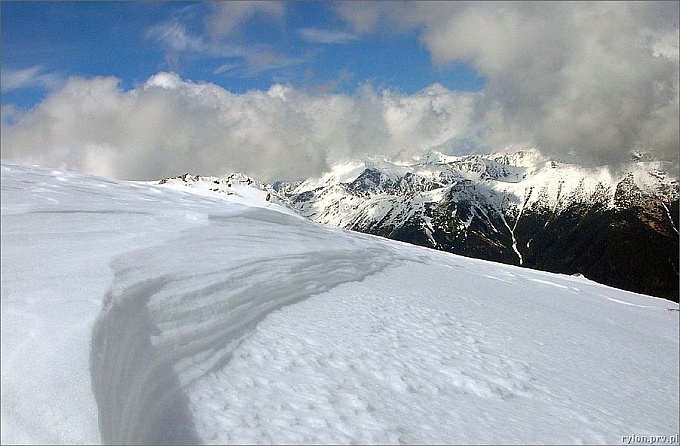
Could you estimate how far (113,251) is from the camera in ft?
27.6

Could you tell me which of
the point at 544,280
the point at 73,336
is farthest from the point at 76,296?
the point at 544,280

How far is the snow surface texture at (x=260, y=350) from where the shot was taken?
16.0 ft

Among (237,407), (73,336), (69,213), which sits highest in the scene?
(69,213)

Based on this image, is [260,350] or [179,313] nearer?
[260,350]

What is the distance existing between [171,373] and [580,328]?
10.7 metres

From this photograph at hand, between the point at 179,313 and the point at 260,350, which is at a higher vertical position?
the point at 179,313

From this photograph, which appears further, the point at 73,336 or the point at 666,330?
the point at 666,330

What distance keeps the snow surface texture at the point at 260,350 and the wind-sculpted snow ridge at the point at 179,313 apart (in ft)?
0.10

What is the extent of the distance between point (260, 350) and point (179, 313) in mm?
1565

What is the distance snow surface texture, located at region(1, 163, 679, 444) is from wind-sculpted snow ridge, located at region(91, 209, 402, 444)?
3cm

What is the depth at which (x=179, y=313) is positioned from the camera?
291 inches

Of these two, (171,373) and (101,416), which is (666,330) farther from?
(101,416)

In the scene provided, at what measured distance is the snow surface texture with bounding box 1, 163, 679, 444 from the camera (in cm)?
489

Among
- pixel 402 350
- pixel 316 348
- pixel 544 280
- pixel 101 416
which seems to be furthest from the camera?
pixel 544 280
